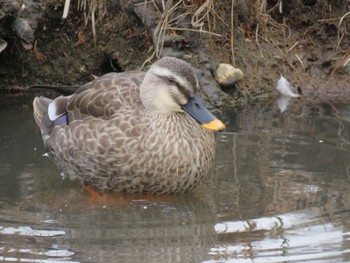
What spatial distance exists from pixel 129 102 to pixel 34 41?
7.90ft

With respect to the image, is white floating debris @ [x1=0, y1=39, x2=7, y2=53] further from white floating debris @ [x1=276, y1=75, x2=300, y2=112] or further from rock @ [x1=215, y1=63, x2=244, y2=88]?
white floating debris @ [x1=276, y1=75, x2=300, y2=112]

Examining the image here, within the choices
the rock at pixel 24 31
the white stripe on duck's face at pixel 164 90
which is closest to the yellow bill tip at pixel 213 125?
the white stripe on duck's face at pixel 164 90

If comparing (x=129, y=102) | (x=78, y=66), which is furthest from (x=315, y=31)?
(x=129, y=102)

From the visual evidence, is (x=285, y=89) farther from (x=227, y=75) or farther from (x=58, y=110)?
(x=58, y=110)

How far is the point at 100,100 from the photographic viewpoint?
5.18m

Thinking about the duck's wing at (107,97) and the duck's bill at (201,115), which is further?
the duck's wing at (107,97)

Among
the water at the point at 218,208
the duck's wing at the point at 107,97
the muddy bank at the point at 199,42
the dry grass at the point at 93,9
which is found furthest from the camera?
the dry grass at the point at 93,9

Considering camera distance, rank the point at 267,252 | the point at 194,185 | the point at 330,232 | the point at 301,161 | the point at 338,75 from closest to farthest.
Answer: the point at 267,252
the point at 330,232
the point at 194,185
the point at 301,161
the point at 338,75

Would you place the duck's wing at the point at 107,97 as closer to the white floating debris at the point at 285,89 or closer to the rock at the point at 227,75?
the rock at the point at 227,75

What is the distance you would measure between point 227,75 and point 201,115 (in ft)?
6.65

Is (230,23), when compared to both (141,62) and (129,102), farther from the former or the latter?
(129,102)

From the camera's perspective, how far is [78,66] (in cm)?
736

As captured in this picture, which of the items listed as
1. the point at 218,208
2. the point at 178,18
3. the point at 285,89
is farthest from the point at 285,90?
the point at 218,208

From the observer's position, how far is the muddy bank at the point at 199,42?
6926 mm
